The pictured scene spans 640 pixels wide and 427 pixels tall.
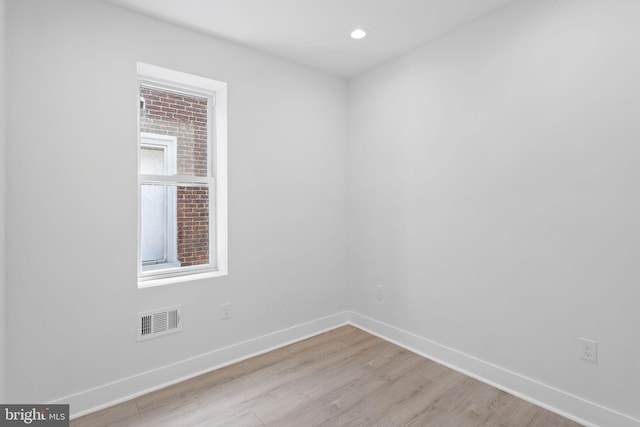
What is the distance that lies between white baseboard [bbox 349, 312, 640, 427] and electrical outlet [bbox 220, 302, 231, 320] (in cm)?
148

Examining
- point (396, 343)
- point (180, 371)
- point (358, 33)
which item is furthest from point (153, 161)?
point (396, 343)

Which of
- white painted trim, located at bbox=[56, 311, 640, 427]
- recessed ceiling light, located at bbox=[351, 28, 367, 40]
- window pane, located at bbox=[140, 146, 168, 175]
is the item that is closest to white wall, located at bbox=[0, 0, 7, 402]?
white painted trim, located at bbox=[56, 311, 640, 427]

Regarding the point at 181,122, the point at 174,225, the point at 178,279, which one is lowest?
the point at 178,279

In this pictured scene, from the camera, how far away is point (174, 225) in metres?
2.62

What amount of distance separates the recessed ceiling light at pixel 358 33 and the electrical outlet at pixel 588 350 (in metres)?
2.58

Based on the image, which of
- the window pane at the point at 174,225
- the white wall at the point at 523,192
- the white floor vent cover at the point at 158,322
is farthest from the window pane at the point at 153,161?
the white wall at the point at 523,192

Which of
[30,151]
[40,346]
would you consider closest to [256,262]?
[40,346]

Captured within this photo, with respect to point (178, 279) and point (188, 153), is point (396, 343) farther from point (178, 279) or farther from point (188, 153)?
point (188, 153)

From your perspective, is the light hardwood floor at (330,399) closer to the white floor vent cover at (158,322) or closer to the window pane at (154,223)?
the white floor vent cover at (158,322)

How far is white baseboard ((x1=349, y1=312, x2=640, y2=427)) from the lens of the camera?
6.05 feet

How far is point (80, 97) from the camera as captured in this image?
6.70 ft

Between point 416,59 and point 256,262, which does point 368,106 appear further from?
point 256,262

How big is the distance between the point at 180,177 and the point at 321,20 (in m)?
1.63

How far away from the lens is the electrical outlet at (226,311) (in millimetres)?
2645
